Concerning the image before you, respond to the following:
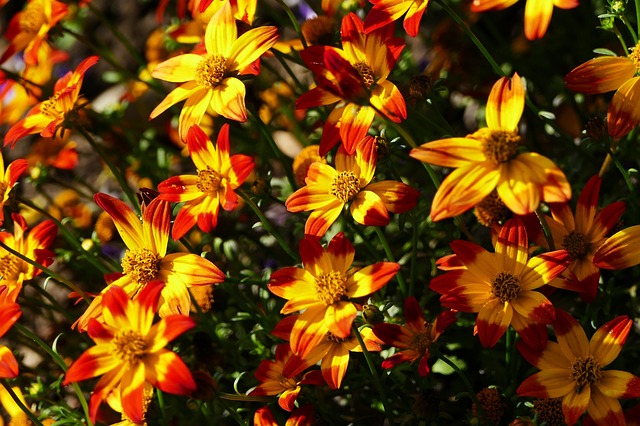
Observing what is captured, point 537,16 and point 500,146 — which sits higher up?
point 537,16

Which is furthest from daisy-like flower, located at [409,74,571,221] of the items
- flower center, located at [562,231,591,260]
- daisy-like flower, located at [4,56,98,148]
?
daisy-like flower, located at [4,56,98,148]

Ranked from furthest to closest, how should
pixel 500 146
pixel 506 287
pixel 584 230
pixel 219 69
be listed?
pixel 219 69
pixel 584 230
pixel 506 287
pixel 500 146

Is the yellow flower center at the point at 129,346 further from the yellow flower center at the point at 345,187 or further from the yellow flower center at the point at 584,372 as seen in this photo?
the yellow flower center at the point at 584,372

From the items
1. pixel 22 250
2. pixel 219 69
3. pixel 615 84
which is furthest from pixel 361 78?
pixel 22 250

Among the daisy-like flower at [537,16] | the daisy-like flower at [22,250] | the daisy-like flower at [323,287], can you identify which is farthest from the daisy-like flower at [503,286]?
the daisy-like flower at [22,250]

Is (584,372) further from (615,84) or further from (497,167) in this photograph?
(615,84)

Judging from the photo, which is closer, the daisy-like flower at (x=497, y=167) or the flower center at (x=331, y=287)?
the daisy-like flower at (x=497, y=167)
